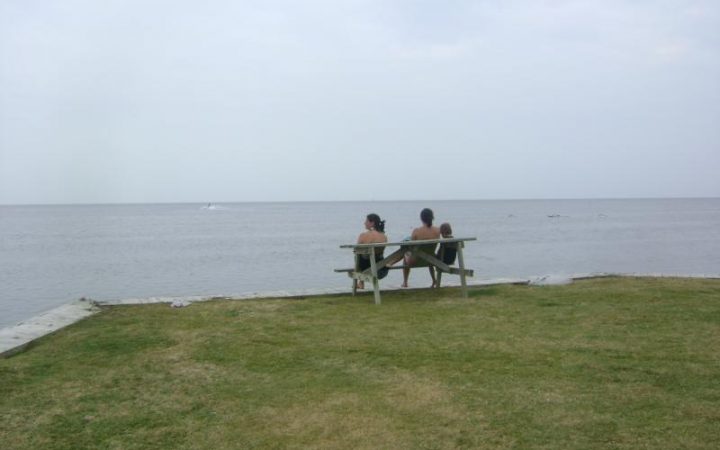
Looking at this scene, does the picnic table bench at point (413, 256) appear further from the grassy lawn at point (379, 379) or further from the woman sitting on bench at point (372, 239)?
the grassy lawn at point (379, 379)

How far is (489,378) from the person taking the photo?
5113mm

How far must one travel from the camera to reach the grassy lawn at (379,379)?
13.5 feet

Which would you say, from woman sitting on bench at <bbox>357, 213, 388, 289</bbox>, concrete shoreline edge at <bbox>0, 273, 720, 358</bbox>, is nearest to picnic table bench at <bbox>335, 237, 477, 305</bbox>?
woman sitting on bench at <bbox>357, 213, 388, 289</bbox>

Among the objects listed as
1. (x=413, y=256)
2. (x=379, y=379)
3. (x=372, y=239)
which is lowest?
(x=379, y=379)

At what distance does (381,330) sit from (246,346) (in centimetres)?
150

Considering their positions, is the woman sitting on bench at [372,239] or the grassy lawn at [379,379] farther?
the woman sitting on bench at [372,239]

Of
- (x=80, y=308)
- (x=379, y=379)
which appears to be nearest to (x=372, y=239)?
(x=80, y=308)

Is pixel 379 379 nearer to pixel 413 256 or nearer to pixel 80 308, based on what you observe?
pixel 413 256

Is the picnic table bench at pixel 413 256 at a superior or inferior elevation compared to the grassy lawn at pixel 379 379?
superior

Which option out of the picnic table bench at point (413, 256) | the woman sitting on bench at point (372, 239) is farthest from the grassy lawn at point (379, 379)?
the woman sitting on bench at point (372, 239)

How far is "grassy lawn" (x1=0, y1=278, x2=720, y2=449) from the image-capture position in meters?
4.11

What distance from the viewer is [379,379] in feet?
17.1

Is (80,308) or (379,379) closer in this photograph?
(379,379)

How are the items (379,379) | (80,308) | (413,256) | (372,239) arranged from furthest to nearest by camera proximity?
(372,239), (413,256), (80,308), (379,379)
